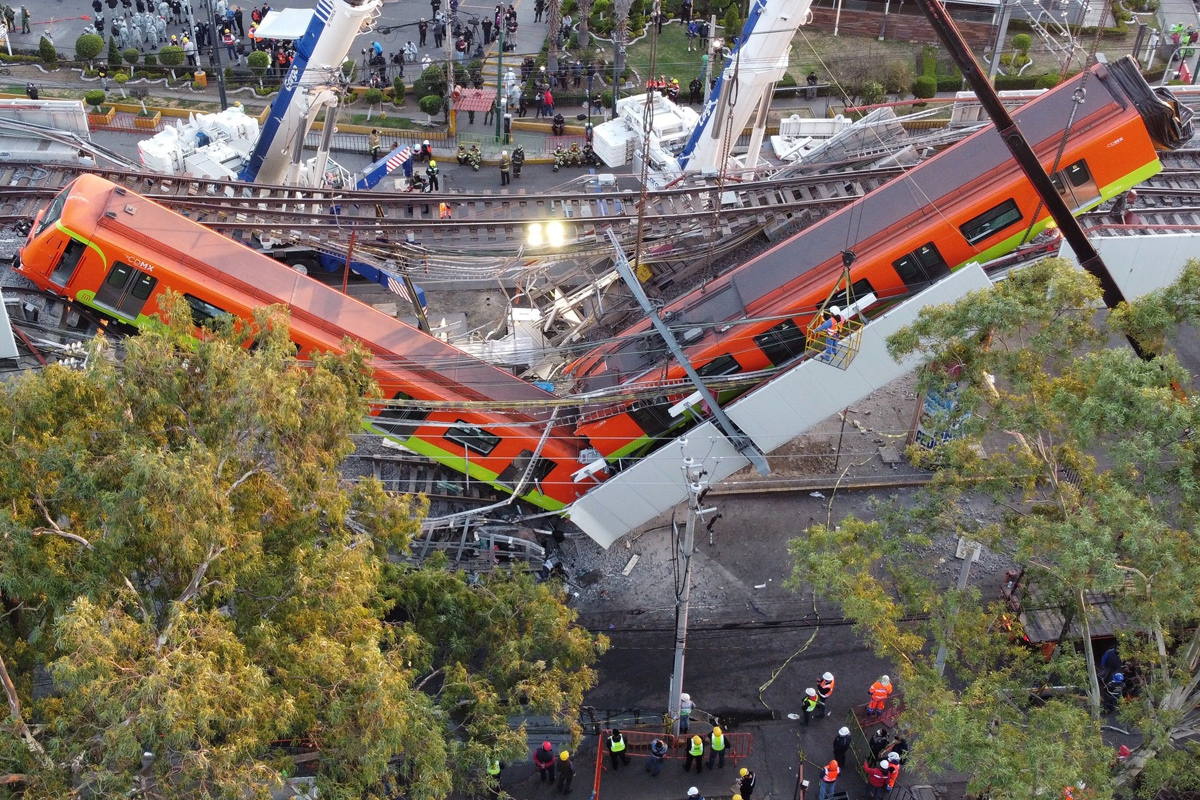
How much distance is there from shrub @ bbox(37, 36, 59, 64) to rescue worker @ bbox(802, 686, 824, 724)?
3413 cm

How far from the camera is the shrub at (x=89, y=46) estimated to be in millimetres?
41688

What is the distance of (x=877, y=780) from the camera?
20188 millimetres

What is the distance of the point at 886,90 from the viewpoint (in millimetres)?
41750

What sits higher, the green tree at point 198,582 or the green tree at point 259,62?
the green tree at point 259,62

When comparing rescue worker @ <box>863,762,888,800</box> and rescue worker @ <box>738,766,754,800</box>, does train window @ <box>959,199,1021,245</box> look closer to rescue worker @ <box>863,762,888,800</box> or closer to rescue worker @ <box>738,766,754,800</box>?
rescue worker @ <box>863,762,888,800</box>

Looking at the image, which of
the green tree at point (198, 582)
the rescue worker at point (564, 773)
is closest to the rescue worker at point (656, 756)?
the rescue worker at point (564, 773)

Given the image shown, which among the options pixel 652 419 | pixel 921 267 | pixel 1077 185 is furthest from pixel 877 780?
pixel 1077 185

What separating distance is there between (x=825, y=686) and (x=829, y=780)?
73.4 inches

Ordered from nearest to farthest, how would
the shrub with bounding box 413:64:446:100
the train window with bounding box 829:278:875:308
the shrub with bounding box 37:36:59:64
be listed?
1. the train window with bounding box 829:278:875:308
2. the shrub with bounding box 413:64:446:100
3. the shrub with bounding box 37:36:59:64

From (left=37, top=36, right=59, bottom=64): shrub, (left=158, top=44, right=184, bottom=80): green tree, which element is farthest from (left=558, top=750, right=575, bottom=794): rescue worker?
(left=37, top=36, right=59, bottom=64): shrub

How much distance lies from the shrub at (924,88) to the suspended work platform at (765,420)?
2099 centimetres

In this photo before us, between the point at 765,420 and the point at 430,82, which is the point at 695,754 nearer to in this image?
the point at 765,420

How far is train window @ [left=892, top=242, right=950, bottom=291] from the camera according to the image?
74.3 ft

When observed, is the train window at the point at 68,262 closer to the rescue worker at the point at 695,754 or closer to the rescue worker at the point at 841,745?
the rescue worker at the point at 695,754
